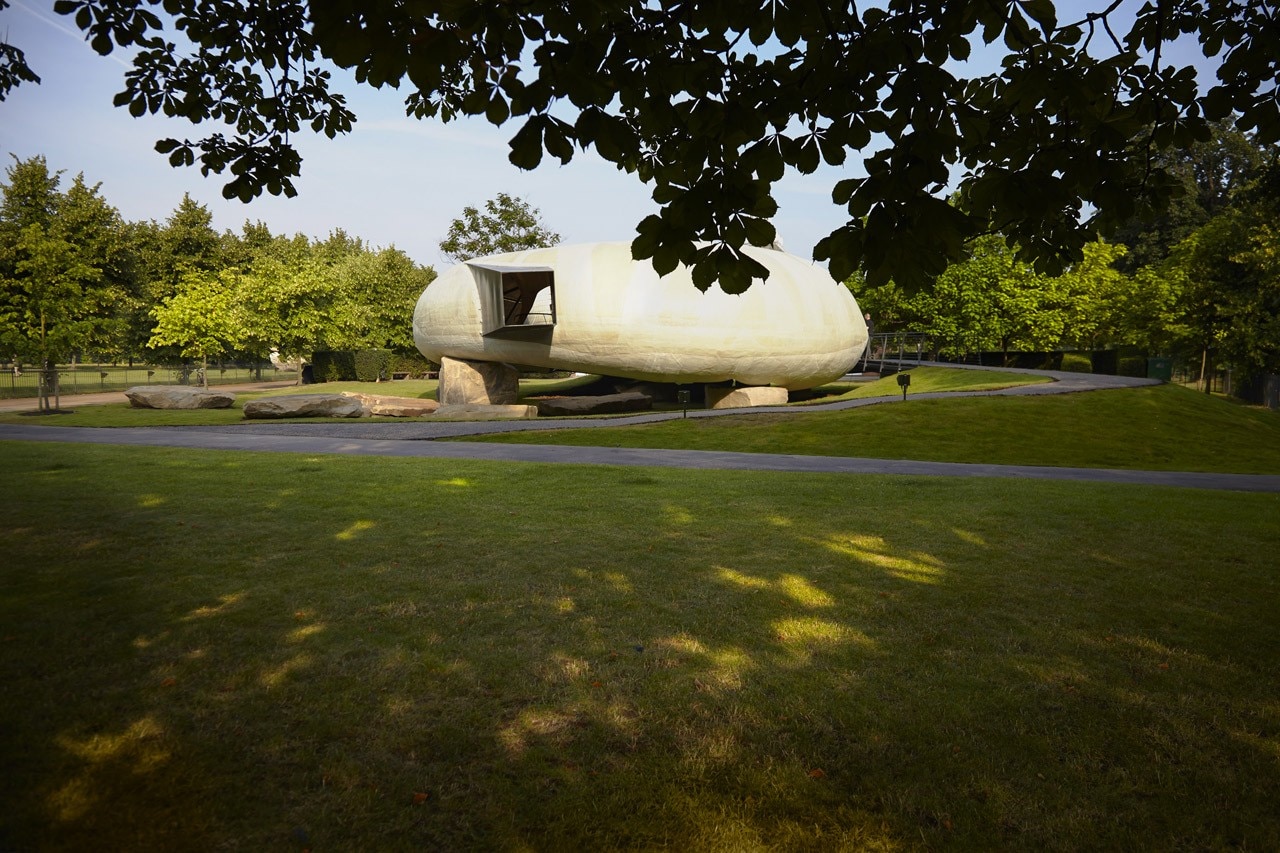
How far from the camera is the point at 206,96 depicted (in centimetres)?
656

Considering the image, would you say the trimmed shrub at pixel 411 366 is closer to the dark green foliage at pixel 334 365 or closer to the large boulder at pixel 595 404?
the dark green foliage at pixel 334 365

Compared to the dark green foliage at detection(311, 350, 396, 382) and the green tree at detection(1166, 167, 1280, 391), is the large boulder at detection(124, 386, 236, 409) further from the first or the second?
the green tree at detection(1166, 167, 1280, 391)

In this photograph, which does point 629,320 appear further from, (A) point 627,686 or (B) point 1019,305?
(A) point 627,686

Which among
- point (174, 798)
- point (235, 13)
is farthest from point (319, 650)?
point (235, 13)

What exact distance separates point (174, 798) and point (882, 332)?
5226cm

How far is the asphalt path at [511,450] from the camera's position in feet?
39.5

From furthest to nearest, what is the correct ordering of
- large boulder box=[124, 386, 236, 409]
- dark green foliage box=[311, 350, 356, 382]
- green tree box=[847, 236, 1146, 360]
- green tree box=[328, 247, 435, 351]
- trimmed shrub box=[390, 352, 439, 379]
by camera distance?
trimmed shrub box=[390, 352, 439, 379]
dark green foliage box=[311, 350, 356, 382]
green tree box=[328, 247, 435, 351]
green tree box=[847, 236, 1146, 360]
large boulder box=[124, 386, 236, 409]

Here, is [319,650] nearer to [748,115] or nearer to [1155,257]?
[748,115]

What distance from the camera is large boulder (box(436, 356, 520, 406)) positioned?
97.5ft

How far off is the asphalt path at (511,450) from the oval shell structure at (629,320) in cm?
718

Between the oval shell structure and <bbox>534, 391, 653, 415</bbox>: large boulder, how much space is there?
4.45ft

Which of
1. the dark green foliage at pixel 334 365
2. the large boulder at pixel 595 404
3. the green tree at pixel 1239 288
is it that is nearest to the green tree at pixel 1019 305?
the green tree at pixel 1239 288

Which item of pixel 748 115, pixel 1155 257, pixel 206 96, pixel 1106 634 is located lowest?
pixel 1106 634

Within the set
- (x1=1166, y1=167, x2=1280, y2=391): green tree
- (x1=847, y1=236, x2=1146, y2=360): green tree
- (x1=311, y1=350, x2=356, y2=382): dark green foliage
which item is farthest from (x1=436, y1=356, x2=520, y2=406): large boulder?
(x1=1166, y1=167, x2=1280, y2=391): green tree
